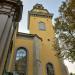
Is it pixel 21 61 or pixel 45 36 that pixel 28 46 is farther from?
pixel 45 36

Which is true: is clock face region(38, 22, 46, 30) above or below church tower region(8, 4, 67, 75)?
above

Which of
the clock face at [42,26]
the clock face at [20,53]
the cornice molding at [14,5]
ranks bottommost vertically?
the clock face at [20,53]

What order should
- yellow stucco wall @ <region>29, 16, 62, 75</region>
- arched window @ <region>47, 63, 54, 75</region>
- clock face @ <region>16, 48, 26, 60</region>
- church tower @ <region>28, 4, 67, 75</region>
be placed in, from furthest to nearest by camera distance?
yellow stucco wall @ <region>29, 16, 62, 75</region>, church tower @ <region>28, 4, 67, 75</region>, arched window @ <region>47, 63, 54, 75</region>, clock face @ <region>16, 48, 26, 60</region>

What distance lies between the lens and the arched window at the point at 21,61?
20.4 m

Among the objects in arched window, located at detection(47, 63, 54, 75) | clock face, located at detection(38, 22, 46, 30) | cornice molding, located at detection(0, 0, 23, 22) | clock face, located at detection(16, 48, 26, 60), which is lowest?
arched window, located at detection(47, 63, 54, 75)

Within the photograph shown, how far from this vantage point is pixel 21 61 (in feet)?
69.9

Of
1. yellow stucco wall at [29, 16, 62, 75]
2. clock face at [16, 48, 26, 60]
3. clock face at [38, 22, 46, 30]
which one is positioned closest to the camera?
clock face at [16, 48, 26, 60]

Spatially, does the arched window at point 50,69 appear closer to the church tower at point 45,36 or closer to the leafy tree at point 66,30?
the church tower at point 45,36

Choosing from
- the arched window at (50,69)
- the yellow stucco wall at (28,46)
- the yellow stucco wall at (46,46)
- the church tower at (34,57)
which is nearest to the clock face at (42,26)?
the yellow stucco wall at (46,46)

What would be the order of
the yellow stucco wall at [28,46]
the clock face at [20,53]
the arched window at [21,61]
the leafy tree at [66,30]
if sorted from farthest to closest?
1. the clock face at [20,53]
2. the yellow stucco wall at [28,46]
3. the arched window at [21,61]
4. the leafy tree at [66,30]

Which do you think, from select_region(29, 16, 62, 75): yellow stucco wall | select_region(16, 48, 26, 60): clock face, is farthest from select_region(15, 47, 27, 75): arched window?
select_region(29, 16, 62, 75): yellow stucco wall

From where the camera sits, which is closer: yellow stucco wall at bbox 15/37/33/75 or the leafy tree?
the leafy tree

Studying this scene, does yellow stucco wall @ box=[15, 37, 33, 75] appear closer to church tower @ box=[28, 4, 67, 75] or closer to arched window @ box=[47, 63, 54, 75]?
church tower @ box=[28, 4, 67, 75]

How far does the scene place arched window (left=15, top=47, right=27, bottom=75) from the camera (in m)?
20.4
